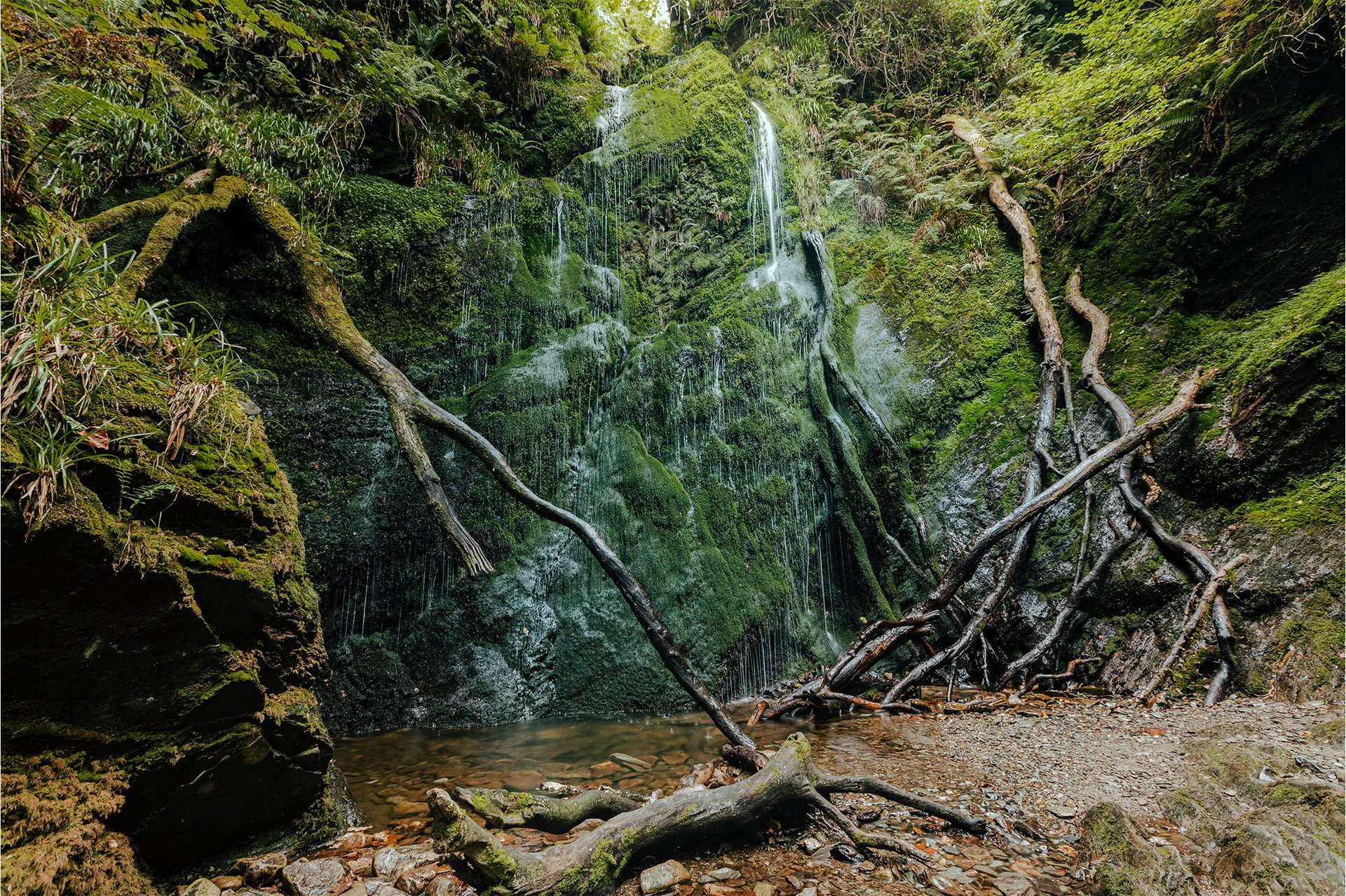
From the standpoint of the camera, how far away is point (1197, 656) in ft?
13.4

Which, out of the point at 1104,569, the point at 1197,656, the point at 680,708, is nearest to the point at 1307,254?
the point at 1104,569

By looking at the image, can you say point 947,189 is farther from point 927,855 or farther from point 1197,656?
point 927,855

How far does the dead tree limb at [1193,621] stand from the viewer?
163 inches

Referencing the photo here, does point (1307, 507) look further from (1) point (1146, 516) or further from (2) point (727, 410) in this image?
(2) point (727, 410)

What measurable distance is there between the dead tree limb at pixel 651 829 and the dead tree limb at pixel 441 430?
1005 mm

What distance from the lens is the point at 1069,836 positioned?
2480 mm

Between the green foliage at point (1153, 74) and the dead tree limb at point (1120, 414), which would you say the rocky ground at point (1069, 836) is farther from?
the green foliage at point (1153, 74)

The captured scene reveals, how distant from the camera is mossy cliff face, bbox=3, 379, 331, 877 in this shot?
72.1 inches

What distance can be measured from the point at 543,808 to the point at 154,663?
6.33ft

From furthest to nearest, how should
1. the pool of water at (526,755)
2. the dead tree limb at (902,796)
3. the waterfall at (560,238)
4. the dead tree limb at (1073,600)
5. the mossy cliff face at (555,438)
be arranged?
the waterfall at (560,238) → the mossy cliff face at (555,438) → the dead tree limb at (1073,600) → the pool of water at (526,755) → the dead tree limb at (902,796)

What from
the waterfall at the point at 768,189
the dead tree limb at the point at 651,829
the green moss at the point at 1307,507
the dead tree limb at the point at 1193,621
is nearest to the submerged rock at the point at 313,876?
the dead tree limb at the point at 651,829

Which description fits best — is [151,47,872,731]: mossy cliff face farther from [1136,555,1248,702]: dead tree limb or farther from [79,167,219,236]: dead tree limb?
[1136,555,1248,702]: dead tree limb

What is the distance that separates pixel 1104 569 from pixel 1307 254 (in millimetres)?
3743

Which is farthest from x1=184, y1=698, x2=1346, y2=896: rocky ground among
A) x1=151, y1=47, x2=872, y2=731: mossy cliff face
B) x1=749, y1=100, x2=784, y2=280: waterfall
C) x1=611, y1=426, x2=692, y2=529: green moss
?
x1=749, y1=100, x2=784, y2=280: waterfall
